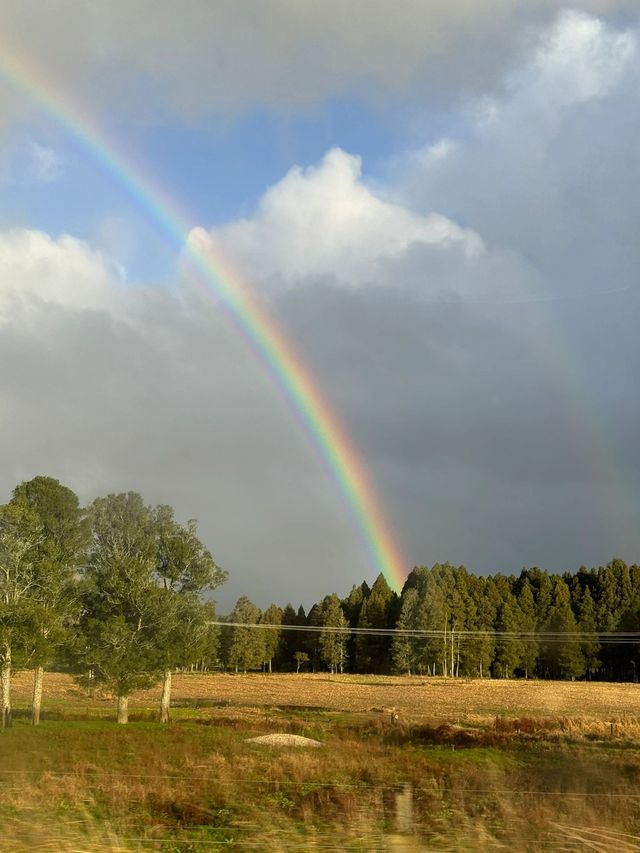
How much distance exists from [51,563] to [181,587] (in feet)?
29.0

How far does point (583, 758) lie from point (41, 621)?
27.6 m

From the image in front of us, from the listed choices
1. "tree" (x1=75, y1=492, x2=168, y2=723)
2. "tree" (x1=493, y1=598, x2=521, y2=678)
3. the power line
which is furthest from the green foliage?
"tree" (x1=493, y1=598, x2=521, y2=678)

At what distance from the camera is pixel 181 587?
50781 mm

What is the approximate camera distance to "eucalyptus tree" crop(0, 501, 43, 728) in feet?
138

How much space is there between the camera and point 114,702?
68.0 m

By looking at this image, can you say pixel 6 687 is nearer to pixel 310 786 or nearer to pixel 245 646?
pixel 310 786

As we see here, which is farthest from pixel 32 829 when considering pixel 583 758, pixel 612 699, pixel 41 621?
pixel 612 699

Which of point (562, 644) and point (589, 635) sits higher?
point (589, 635)

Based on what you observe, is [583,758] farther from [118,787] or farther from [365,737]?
[118,787]

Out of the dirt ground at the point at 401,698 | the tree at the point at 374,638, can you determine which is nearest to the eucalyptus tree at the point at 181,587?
the dirt ground at the point at 401,698

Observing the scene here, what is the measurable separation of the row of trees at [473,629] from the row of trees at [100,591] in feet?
206

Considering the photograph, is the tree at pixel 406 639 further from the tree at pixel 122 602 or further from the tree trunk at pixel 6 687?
the tree trunk at pixel 6 687

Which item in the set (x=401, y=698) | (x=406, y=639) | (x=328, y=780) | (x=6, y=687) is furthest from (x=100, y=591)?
(x=406, y=639)

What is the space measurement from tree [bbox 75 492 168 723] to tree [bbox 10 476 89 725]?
3.59ft
